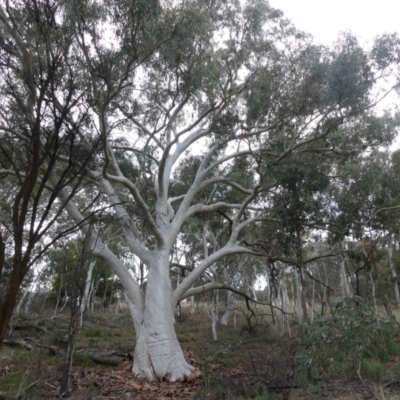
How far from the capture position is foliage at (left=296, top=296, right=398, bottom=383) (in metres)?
3.80

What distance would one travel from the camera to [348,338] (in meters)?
3.87

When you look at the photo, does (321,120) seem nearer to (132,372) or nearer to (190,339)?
(132,372)

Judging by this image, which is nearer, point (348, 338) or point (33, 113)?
point (348, 338)

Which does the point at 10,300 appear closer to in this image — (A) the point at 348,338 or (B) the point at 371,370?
(A) the point at 348,338

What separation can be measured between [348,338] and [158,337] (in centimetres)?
568

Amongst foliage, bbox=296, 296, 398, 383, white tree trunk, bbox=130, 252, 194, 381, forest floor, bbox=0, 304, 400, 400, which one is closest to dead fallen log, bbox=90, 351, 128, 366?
forest floor, bbox=0, 304, 400, 400

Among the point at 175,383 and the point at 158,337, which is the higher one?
the point at 158,337

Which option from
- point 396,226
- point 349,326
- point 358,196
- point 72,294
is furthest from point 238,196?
point 349,326

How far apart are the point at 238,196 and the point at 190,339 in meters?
5.10

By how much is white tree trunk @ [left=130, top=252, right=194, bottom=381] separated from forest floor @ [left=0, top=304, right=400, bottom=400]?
263mm

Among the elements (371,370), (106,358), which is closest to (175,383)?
(106,358)

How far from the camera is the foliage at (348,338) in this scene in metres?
3.80

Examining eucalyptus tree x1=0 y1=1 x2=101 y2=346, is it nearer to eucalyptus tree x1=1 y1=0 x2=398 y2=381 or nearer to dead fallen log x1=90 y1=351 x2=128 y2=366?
eucalyptus tree x1=1 y1=0 x2=398 y2=381

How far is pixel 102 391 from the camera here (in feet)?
24.4
